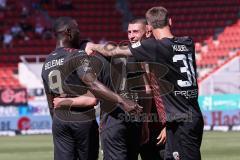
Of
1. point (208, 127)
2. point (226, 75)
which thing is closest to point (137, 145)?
point (208, 127)

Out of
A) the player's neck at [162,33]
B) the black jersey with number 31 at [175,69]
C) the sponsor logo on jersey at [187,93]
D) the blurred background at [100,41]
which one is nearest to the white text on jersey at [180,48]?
the black jersey with number 31 at [175,69]

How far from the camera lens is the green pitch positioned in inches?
616

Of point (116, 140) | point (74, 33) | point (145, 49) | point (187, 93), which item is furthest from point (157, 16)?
point (116, 140)

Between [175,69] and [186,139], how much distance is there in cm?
74

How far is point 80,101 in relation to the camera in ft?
27.5

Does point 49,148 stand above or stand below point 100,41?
below

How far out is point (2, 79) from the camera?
107 feet

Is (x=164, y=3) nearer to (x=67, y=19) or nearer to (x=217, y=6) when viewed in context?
(x=217, y=6)

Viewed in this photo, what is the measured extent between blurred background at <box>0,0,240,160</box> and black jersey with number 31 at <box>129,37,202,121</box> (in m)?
17.3

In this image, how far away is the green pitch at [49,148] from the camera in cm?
1566

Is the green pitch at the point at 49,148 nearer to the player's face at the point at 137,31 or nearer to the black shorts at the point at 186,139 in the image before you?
the player's face at the point at 137,31

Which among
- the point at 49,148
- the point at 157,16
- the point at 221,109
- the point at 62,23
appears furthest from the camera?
the point at 221,109

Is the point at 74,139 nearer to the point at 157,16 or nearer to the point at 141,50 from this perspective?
the point at 141,50

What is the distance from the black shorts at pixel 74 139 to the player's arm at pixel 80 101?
20 cm
